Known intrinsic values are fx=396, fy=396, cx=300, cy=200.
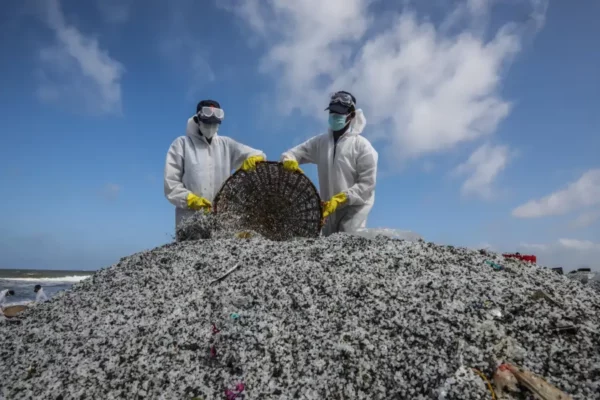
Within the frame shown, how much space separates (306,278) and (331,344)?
0.61 meters

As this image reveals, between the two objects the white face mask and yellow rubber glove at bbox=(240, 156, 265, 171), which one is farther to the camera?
the white face mask

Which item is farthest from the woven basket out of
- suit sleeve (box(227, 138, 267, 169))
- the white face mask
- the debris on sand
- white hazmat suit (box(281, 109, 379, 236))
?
the debris on sand

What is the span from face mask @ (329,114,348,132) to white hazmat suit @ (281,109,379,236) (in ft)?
0.37

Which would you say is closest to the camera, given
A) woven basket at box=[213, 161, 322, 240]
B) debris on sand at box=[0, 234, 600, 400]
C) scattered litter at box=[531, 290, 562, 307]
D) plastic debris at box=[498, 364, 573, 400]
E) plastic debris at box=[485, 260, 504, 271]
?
plastic debris at box=[498, 364, 573, 400]

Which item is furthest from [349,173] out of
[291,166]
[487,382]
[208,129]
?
[487,382]

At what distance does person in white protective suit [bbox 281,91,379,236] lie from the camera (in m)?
4.54

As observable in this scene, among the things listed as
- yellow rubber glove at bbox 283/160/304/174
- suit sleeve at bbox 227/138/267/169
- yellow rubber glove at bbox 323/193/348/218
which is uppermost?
suit sleeve at bbox 227/138/267/169

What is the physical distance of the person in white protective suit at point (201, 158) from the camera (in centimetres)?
455

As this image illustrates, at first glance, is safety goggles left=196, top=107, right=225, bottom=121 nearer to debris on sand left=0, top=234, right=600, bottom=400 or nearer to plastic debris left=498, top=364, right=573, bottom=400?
debris on sand left=0, top=234, right=600, bottom=400

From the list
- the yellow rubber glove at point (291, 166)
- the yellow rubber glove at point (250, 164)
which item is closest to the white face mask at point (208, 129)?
the yellow rubber glove at point (250, 164)

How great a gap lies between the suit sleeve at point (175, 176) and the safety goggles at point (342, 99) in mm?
1872

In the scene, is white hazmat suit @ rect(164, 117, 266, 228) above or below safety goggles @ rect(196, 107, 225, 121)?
below

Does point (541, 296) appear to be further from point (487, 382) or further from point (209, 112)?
point (209, 112)

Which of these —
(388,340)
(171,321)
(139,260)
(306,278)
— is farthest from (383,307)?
(139,260)
